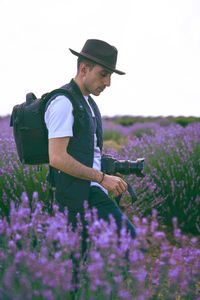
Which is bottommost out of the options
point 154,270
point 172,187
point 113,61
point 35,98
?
point 172,187

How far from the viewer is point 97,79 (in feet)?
10.5

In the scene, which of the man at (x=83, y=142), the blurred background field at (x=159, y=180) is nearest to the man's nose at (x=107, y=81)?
the man at (x=83, y=142)

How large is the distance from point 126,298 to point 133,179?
11.7 ft

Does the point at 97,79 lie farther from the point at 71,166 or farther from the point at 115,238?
the point at 115,238

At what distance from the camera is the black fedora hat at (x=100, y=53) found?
3234 millimetres

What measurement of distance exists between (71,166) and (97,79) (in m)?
0.56

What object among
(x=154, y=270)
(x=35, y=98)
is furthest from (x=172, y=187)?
(x=154, y=270)

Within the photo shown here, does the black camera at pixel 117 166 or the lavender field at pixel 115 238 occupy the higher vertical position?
the black camera at pixel 117 166

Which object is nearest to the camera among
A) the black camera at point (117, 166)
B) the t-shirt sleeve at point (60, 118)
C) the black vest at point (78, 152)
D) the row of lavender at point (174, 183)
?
the t-shirt sleeve at point (60, 118)

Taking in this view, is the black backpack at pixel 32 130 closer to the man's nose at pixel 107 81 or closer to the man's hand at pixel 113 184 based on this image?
the man's nose at pixel 107 81

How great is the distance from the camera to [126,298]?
6.89 feet

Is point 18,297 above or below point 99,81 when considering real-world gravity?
below

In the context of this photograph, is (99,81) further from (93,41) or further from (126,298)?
(126,298)

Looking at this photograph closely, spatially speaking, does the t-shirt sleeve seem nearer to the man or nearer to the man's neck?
the man
